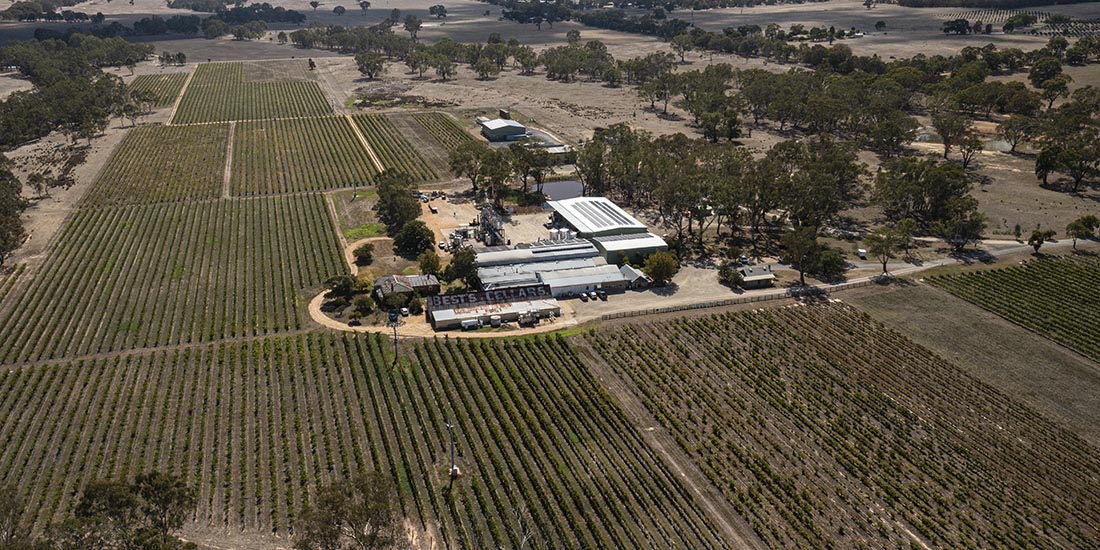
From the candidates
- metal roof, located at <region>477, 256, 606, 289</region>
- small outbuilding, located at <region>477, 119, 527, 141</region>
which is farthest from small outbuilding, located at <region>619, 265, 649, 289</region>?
small outbuilding, located at <region>477, 119, 527, 141</region>

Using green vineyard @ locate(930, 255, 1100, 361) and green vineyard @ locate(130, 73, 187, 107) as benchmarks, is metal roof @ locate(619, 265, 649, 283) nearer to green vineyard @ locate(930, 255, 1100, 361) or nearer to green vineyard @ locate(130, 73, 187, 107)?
green vineyard @ locate(930, 255, 1100, 361)

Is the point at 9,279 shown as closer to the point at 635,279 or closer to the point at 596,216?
the point at 596,216

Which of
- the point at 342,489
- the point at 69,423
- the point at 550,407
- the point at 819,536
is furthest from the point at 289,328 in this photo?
the point at 819,536

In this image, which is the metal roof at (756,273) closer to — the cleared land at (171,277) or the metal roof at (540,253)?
the metal roof at (540,253)

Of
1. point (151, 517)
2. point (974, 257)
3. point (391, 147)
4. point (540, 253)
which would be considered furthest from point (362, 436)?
point (391, 147)

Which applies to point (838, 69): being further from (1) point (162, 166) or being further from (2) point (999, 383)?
(1) point (162, 166)

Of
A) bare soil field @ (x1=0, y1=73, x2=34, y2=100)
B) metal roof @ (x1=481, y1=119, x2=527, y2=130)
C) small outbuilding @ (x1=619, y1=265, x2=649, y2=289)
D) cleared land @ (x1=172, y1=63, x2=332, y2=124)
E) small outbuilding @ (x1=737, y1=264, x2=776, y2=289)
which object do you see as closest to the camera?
small outbuilding @ (x1=737, y1=264, x2=776, y2=289)

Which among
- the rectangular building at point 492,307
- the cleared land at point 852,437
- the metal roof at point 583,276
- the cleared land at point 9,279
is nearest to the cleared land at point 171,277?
the cleared land at point 9,279
